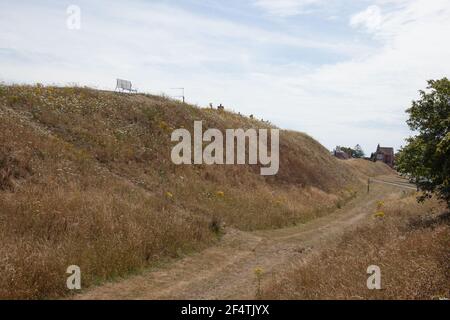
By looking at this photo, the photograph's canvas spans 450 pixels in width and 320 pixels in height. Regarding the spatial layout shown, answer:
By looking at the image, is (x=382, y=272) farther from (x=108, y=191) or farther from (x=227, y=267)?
(x=108, y=191)

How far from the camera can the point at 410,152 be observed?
1775 centimetres

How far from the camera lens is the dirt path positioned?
10078 mm

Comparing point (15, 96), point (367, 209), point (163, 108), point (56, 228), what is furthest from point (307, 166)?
point (56, 228)

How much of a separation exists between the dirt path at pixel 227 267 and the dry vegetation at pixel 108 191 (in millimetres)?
621

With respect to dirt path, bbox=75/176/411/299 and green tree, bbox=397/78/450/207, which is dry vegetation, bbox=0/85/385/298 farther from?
green tree, bbox=397/78/450/207

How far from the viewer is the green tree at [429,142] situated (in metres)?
16.4

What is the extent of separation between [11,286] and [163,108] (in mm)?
23005

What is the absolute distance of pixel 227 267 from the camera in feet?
42.9

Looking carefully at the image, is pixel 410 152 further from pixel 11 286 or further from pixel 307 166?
pixel 307 166

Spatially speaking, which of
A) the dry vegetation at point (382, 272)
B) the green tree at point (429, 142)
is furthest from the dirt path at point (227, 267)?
the green tree at point (429, 142)

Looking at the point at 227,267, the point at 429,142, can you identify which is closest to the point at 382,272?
the point at 227,267

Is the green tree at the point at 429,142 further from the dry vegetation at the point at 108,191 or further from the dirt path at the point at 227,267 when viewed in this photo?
the dry vegetation at the point at 108,191

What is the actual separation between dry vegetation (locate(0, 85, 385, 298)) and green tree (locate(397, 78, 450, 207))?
6930 mm

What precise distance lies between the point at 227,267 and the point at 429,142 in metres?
9.76
